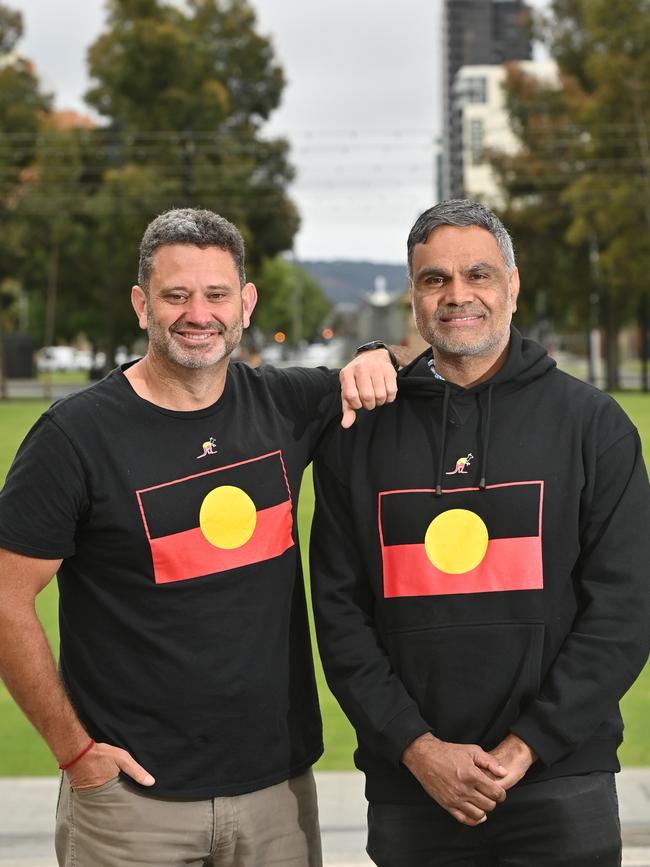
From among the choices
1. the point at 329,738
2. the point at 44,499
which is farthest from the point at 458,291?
the point at 329,738

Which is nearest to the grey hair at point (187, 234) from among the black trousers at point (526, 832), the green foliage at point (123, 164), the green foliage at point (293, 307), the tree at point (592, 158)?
the black trousers at point (526, 832)

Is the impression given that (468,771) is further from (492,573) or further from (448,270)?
(448,270)

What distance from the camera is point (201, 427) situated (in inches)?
117

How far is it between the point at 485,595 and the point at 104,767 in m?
0.96

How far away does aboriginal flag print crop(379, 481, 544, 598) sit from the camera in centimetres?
281

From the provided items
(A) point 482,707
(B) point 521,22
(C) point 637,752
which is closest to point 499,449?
(A) point 482,707

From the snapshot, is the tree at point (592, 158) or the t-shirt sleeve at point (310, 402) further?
the tree at point (592, 158)

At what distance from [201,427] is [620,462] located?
0.98 meters

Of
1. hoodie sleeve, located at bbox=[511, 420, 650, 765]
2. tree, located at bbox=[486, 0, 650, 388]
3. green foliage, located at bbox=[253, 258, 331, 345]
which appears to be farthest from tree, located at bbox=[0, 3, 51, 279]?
green foliage, located at bbox=[253, 258, 331, 345]

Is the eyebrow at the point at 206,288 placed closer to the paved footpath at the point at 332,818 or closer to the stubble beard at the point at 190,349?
the stubble beard at the point at 190,349

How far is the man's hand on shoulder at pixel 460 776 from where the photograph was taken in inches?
106

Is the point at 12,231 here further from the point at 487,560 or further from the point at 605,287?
the point at 487,560

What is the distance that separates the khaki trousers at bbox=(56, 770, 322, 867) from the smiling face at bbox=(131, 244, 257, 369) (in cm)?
102

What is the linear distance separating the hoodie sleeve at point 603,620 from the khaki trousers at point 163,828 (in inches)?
26.5
